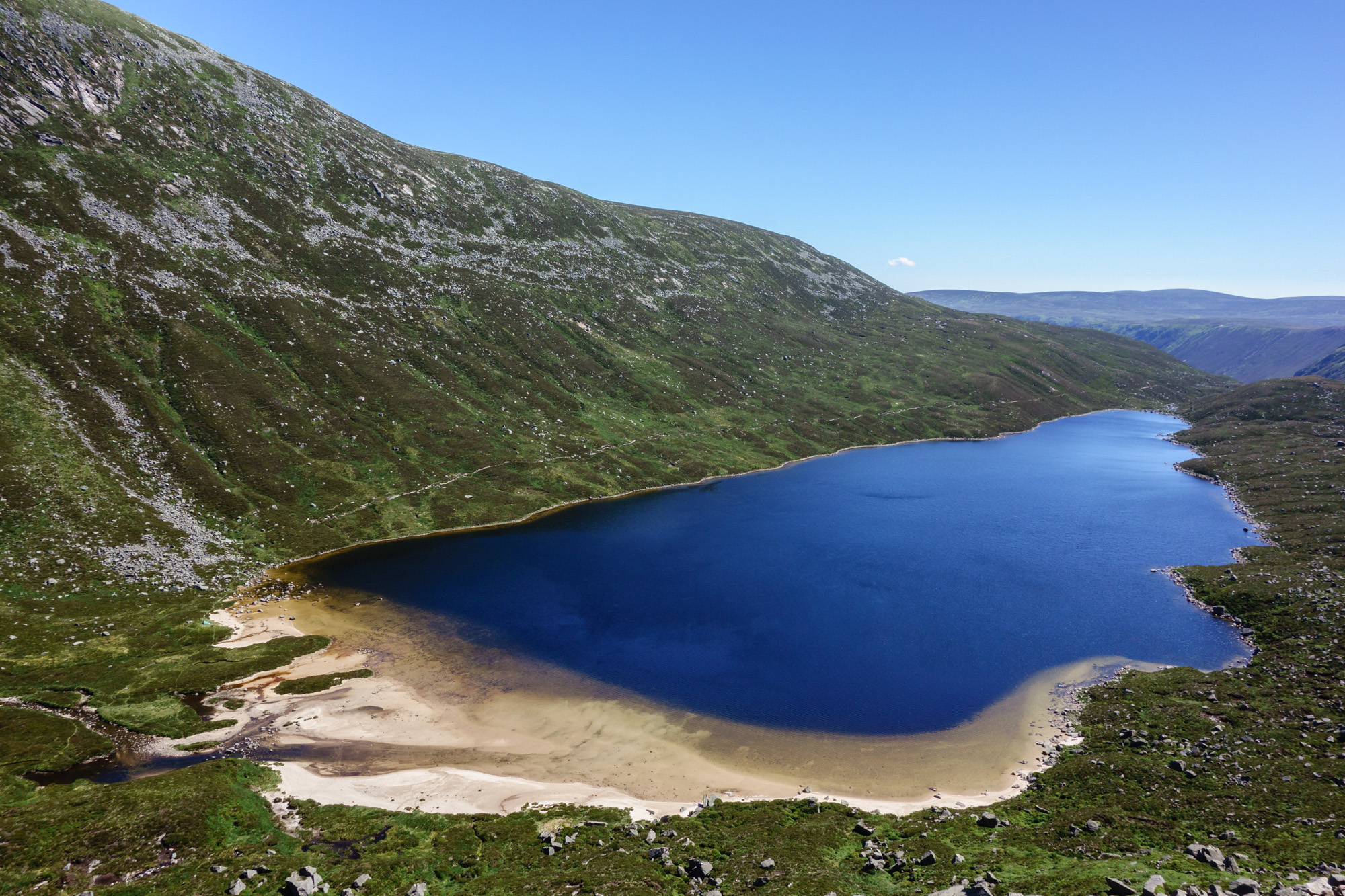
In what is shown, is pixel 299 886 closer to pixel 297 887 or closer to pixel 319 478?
pixel 297 887

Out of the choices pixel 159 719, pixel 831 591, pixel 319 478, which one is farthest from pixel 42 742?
pixel 831 591

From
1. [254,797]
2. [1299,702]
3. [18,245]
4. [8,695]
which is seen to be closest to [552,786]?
[254,797]

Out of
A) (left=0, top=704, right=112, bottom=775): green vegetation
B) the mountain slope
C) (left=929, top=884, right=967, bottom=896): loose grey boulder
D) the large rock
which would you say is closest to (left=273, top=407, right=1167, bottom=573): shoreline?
the mountain slope

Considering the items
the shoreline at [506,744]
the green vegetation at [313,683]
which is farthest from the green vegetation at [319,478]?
the green vegetation at [313,683]

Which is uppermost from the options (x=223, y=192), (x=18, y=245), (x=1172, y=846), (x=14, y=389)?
(x=223, y=192)

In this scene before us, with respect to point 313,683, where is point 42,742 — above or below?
above

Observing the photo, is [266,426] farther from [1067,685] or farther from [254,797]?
[1067,685]

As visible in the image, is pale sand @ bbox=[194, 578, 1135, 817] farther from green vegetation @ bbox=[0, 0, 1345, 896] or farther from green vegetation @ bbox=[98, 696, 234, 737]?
green vegetation @ bbox=[0, 0, 1345, 896]
